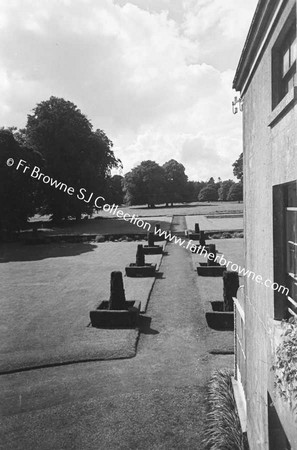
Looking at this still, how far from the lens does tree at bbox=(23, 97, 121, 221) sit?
45.0 meters

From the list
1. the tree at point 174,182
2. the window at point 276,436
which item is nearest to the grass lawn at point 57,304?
the window at point 276,436

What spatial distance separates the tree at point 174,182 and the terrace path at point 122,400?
86079mm

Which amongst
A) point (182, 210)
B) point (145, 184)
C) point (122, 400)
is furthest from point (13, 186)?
point (145, 184)

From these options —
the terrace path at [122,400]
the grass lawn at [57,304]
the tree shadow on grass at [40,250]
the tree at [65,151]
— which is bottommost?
the terrace path at [122,400]

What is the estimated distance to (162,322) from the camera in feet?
40.8

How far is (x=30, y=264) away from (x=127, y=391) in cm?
1723

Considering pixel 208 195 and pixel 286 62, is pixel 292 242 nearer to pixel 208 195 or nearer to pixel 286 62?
pixel 286 62

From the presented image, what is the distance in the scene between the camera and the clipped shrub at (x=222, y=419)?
6242mm

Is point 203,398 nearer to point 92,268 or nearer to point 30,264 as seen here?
point 92,268

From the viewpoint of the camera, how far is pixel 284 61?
4.91 metres

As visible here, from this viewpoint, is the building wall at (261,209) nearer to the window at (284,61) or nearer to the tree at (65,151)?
the window at (284,61)

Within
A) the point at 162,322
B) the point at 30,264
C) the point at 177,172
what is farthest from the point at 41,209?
the point at 177,172

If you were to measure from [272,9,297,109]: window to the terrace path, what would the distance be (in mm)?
5854

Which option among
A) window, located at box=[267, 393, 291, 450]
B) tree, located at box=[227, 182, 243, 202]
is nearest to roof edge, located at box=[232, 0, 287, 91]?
window, located at box=[267, 393, 291, 450]
